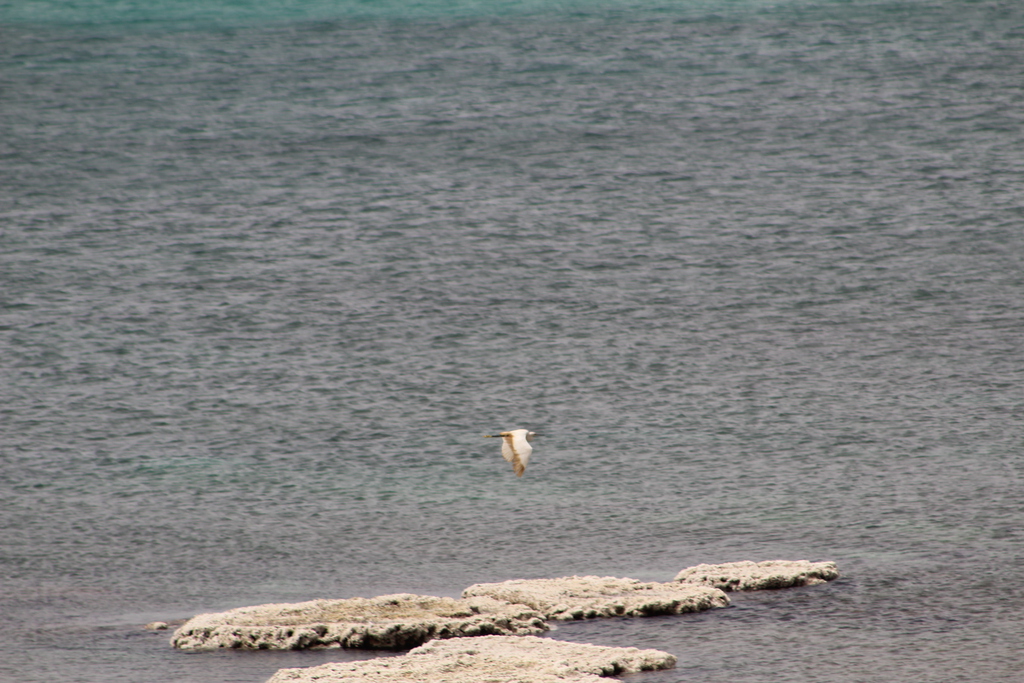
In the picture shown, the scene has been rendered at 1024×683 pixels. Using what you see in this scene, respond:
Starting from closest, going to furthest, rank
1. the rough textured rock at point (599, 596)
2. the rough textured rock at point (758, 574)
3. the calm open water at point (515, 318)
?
1. the rough textured rock at point (599, 596)
2. the rough textured rock at point (758, 574)
3. the calm open water at point (515, 318)

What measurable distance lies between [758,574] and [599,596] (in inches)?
73.6

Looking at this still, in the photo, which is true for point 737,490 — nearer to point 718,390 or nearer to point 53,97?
point 718,390

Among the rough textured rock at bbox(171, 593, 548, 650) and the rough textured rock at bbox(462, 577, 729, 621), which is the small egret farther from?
Answer: the rough textured rock at bbox(462, 577, 729, 621)

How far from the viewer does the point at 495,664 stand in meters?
13.5

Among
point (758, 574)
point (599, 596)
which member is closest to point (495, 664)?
point (599, 596)

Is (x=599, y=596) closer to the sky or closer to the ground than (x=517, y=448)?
closer to the ground

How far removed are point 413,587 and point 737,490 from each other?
17.2ft

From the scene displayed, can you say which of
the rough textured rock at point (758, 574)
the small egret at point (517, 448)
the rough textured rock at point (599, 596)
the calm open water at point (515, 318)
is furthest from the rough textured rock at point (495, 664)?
the rough textured rock at point (758, 574)

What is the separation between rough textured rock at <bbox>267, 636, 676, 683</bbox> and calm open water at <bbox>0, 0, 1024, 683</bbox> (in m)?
0.40

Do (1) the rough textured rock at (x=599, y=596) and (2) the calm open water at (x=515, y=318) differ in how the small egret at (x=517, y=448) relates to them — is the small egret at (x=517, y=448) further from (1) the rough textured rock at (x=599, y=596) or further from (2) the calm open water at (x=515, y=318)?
(1) the rough textured rock at (x=599, y=596)

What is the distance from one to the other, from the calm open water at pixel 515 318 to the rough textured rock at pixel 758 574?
250mm

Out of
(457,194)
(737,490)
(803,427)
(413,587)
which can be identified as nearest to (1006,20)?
(457,194)

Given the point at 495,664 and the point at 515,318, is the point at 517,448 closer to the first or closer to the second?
the point at 495,664

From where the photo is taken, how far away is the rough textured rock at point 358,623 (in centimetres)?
1466
